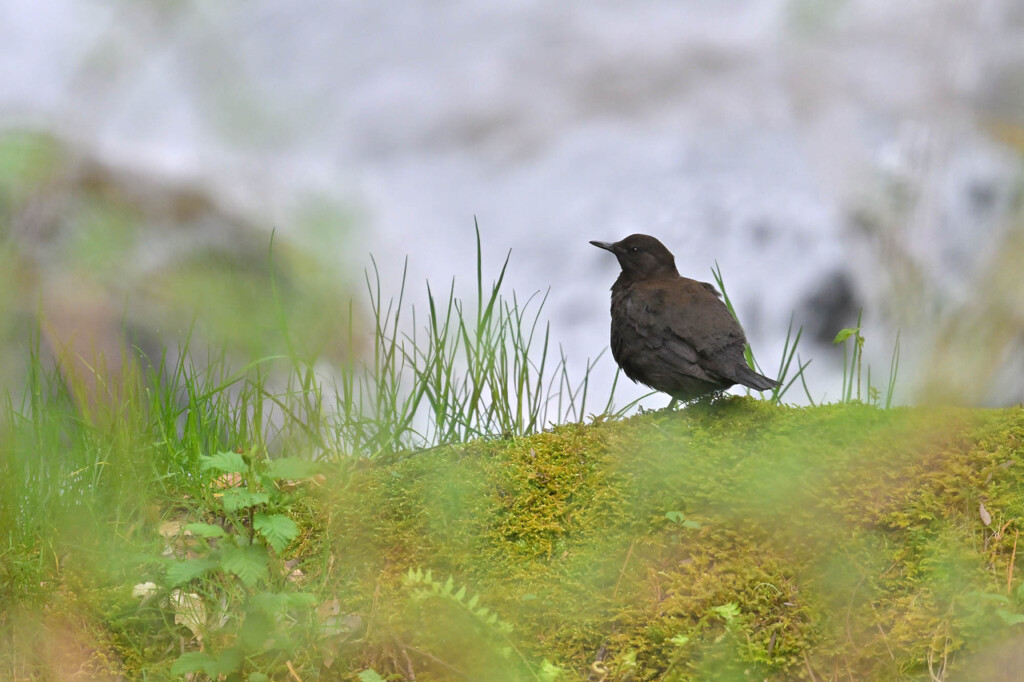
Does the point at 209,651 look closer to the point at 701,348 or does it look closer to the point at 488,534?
the point at 488,534

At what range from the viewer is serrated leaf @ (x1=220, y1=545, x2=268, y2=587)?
5.89ft

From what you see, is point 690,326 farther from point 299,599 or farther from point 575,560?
point 299,599

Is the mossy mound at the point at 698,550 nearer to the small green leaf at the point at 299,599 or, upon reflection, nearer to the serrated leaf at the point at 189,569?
the small green leaf at the point at 299,599

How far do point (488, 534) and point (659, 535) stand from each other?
50cm

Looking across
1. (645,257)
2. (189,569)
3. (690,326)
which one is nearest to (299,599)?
(189,569)

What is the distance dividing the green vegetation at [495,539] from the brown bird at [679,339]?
0.12m

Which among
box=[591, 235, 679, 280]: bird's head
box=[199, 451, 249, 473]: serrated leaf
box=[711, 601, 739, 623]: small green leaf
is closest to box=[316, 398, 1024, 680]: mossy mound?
box=[711, 601, 739, 623]: small green leaf

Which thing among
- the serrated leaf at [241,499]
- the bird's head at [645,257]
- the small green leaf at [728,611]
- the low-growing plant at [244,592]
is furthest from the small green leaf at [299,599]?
the bird's head at [645,257]

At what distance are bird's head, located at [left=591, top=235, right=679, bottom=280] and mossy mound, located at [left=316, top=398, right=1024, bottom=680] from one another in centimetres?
96

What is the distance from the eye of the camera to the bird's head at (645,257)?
3.66 m

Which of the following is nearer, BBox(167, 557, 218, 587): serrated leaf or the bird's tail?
BBox(167, 557, 218, 587): serrated leaf

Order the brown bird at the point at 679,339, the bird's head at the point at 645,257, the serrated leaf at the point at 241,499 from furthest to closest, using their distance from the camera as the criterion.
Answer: the bird's head at the point at 645,257 < the brown bird at the point at 679,339 < the serrated leaf at the point at 241,499

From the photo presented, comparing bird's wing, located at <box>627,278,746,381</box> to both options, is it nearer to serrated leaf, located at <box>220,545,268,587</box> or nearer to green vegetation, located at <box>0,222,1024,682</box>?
green vegetation, located at <box>0,222,1024,682</box>

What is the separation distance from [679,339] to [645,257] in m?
0.66
